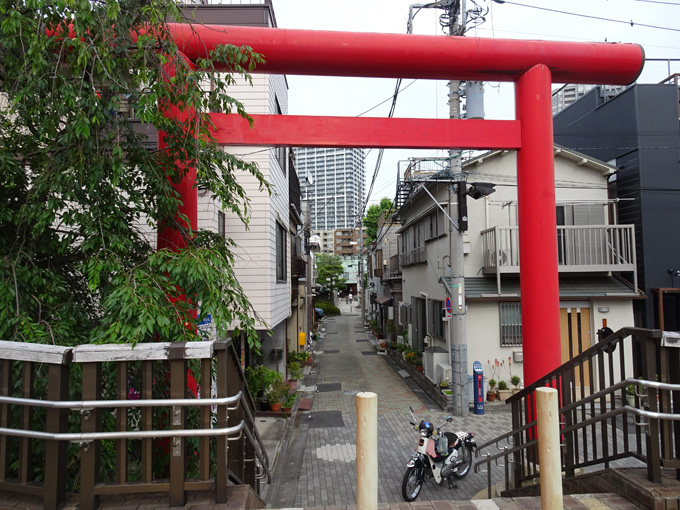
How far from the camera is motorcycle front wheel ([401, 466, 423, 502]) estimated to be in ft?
23.0

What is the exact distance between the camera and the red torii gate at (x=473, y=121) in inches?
207

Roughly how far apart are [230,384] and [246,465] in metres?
1.94

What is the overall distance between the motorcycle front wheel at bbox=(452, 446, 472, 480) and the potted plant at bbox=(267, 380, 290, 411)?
4858mm

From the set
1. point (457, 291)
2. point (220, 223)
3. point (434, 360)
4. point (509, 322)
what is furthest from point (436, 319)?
point (220, 223)

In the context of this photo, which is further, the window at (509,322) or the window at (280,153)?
the window at (509,322)

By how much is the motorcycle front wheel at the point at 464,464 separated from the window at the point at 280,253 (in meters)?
6.24

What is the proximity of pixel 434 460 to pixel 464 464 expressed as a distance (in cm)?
98

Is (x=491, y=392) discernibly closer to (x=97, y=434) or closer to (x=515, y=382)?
Answer: (x=515, y=382)

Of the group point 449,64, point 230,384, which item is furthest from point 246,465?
point 449,64

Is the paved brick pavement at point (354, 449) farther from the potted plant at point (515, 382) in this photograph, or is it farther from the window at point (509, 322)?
the window at point (509, 322)

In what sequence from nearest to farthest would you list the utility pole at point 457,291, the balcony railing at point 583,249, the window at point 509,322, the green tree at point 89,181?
the green tree at point 89,181 → the utility pole at point 457,291 → the balcony railing at point 583,249 → the window at point 509,322

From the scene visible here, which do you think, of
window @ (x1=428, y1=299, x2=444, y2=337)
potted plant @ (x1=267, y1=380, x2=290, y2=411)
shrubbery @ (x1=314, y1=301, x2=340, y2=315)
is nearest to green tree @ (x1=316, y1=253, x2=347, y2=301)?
shrubbery @ (x1=314, y1=301, x2=340, y2=315)

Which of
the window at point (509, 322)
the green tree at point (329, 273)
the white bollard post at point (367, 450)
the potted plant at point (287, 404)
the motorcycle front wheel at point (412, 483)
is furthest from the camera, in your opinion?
the green tree at point (329, 273)

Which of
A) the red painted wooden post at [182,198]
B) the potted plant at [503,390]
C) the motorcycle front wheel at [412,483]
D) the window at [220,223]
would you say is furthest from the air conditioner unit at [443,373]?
the red painted wooden post at [182,198]
